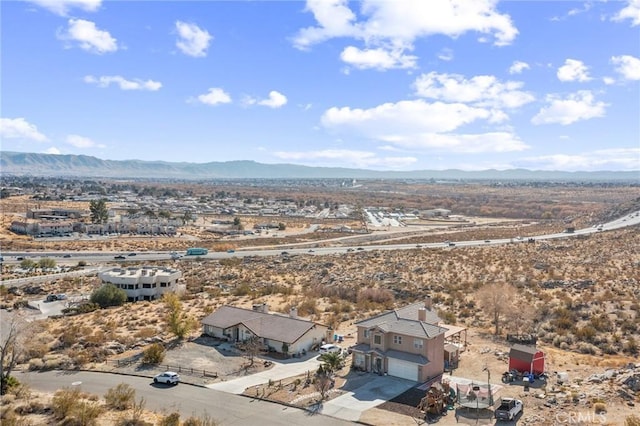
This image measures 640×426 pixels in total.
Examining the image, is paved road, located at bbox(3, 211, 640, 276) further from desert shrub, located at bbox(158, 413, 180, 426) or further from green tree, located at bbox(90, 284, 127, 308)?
desert shrub, located at bbox(158, 413, 180, 426)

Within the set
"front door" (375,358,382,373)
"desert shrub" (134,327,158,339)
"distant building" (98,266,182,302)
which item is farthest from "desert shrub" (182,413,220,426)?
"distant building" (98,266,182,302)

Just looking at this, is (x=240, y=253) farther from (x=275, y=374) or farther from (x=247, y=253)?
→ (x=275, y=374)

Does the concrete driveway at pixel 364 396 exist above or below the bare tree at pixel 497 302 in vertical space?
below

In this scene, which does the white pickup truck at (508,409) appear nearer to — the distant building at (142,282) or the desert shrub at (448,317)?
the desert shrub at (448,317)

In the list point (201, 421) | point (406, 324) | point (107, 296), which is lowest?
point (107, 296)

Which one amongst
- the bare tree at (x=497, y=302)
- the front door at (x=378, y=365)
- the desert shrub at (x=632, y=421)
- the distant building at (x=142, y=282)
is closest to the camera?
the desert shrub at (x=632, y=421)

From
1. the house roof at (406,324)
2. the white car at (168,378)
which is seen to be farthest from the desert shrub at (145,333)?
the house roof at (406,324)

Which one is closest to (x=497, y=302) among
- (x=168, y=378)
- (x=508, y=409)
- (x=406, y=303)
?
(x=406, y=303)
